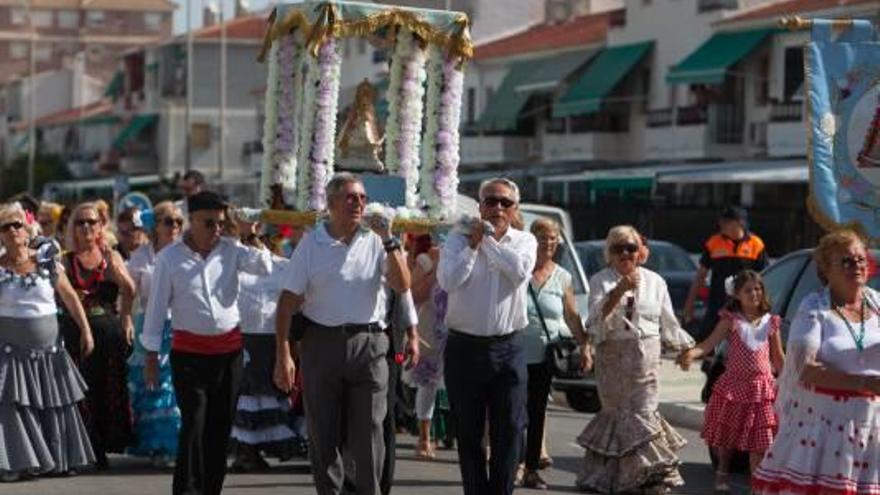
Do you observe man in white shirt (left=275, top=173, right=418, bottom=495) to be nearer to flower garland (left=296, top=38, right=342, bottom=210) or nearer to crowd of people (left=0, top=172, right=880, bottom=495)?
crowd of people (left=0, top=172, right=880, bottom=495)

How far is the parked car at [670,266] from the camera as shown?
2916 centimetres

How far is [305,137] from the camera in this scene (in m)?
17.7

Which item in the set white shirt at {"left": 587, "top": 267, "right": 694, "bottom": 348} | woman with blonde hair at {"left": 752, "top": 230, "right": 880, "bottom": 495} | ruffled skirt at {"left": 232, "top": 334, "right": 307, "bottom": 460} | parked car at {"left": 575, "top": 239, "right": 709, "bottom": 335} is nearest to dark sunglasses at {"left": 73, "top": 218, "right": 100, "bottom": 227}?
ruffled skirt at {"left": 232, "top": 334, "right": 307, "bottom": 460}

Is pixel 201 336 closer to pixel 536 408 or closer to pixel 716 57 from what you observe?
pixel 536 408

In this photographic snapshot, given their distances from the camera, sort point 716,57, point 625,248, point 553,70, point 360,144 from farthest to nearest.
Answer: point 553,70 < point 716,57 < point 360,144 < point 625,248

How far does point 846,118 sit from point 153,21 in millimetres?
154556

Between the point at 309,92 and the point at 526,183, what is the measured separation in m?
39.1

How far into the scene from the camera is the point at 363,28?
56.9 ft

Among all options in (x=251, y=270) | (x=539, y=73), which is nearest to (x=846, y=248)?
(x=251, y=270)

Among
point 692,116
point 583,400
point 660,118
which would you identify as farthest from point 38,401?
point 660,118

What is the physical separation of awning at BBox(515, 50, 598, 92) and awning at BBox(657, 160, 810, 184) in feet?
47.2

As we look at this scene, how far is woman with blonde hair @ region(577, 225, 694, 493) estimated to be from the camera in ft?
45.9

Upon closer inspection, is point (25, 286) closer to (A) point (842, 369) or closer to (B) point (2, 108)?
(A) point (842, 369)

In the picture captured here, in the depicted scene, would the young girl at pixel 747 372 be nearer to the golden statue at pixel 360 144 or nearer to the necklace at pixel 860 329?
the necklace at pixel 860 329
